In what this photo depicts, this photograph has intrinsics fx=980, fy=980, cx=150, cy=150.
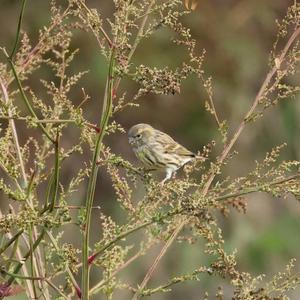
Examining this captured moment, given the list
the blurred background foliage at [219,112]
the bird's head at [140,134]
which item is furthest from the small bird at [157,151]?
the blurred background foliage at [219,112]

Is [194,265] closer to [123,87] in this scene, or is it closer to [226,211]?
[123,87]

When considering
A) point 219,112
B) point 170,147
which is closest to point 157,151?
point 170,147

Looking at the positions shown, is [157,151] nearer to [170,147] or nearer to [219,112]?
[170,147]

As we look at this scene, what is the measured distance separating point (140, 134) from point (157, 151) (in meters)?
0.19

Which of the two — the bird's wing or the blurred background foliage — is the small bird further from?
the blurred background foliage

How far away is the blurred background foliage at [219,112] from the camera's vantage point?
368 inches

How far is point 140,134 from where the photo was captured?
381 cm

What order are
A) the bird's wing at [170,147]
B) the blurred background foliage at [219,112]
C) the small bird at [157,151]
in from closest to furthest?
the small bird at [157,151] → the bird's wing at [170,147] → the blurred background foliage at [219,112]

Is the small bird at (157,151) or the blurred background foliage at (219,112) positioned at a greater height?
the small bird at (157,151)

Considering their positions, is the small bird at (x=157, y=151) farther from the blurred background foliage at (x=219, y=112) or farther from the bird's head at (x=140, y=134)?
the blurred background foliage at (x=219, y=112)

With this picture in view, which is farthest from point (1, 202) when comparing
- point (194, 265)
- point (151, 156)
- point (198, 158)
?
point (198, 158)

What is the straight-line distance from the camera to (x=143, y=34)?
2119 millimetres

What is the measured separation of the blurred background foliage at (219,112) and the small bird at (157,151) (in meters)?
4.99

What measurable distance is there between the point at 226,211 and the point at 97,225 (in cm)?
692
